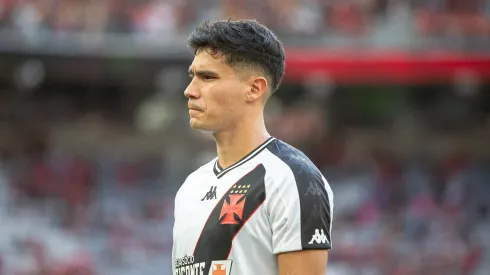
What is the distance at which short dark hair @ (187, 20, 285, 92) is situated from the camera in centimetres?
365

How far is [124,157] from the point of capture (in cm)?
1814

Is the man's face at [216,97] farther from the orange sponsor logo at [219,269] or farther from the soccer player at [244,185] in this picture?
the orange sponsor logo at [219,269]

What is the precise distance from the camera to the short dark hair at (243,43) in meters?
3.65

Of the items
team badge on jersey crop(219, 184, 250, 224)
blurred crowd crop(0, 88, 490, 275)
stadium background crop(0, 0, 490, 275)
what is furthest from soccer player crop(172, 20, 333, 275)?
stadium background crop(0, 0, 490, 275)

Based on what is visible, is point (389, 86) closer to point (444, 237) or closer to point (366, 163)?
point (366, 163)

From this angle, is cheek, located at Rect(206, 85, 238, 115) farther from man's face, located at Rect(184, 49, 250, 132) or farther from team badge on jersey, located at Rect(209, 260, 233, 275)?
team badge on jersey, located at Rect(209, 260, 233, 275)

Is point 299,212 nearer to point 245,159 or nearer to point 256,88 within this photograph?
point 245,159

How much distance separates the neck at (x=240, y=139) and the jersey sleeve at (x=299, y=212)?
0.25m

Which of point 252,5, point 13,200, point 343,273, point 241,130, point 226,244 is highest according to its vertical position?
point 252,5

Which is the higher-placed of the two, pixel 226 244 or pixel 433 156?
pixel 433 156

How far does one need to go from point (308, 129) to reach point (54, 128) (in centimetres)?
442

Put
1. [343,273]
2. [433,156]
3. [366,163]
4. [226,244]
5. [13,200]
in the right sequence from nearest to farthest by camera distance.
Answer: [226,244], [343,273], [13,200], [366,163], [433,156]

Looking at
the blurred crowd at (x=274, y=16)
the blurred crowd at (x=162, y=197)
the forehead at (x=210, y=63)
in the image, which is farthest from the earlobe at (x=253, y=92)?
the blurred crowd at (x=274, y=16)

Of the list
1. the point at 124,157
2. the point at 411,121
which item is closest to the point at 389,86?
the point at 411,121
